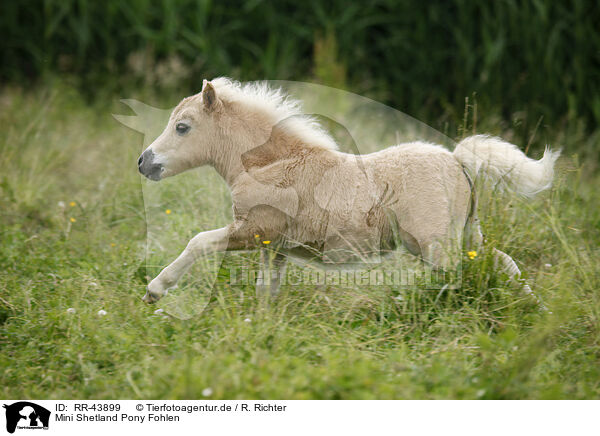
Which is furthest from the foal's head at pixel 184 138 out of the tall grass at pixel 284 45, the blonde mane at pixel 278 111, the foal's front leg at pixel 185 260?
the tall grass at pixel 284 45

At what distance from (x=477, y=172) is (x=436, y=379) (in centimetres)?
144

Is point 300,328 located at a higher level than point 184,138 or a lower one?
lower

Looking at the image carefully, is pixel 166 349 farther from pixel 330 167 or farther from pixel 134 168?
pixel 134 168

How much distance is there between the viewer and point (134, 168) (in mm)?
6742

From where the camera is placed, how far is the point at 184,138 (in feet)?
13.8

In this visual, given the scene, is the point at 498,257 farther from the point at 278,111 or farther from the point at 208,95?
the point at 208,95

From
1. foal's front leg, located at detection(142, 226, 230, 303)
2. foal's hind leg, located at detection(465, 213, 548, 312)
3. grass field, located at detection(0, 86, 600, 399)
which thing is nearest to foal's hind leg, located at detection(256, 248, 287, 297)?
grass field, located at detection(0, 86, 600, 399)

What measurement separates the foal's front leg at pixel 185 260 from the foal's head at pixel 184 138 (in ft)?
1.75

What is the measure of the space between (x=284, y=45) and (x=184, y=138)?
6253mm

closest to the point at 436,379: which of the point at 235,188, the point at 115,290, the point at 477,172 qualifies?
the point at 477,172

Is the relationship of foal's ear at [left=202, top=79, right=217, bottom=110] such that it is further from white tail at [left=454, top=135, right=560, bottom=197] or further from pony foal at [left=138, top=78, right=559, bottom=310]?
white tail at [left=454, top=135, right=560, bottom=197]

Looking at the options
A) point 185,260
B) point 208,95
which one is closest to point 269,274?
point 185,260
